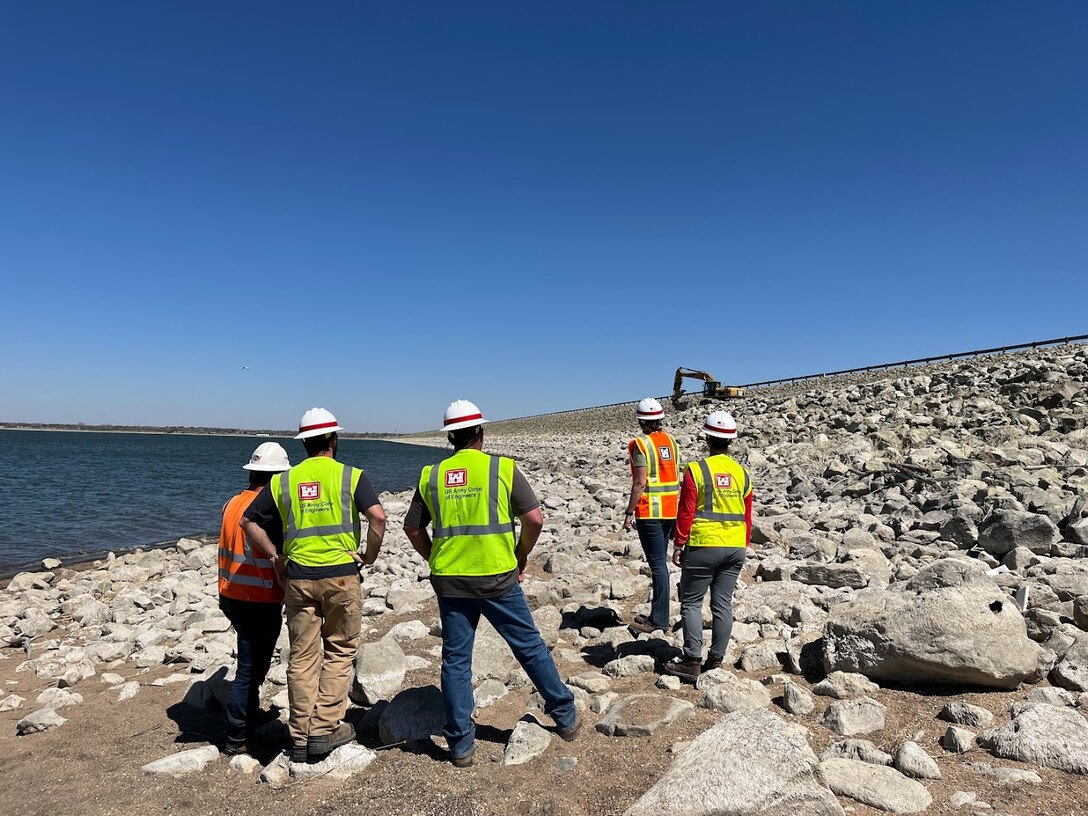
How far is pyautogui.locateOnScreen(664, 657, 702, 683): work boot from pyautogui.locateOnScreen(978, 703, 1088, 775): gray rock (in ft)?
5.98

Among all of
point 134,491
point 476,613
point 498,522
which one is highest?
point 498,522

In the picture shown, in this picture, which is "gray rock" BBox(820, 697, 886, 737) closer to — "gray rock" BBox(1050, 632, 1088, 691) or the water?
"gray rock" BBox(1050, 632, 1088, 691)

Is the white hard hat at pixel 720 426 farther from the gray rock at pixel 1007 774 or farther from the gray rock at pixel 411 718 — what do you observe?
the gray rock at pixel 411 718

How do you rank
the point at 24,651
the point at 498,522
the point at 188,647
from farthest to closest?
→ the point at 24,651, the point at 188,647, the point at 498,522

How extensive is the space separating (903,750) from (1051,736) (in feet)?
2.57

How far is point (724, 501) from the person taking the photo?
5.13 meters

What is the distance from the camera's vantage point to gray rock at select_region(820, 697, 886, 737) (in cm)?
402

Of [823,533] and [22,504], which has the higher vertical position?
[823,533]

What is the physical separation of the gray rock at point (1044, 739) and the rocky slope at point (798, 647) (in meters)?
0.01

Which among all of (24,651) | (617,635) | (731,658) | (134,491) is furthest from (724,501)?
(134,491)

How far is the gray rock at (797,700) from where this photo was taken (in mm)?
4332

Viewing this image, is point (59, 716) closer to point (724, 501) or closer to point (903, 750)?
point (724, 501)

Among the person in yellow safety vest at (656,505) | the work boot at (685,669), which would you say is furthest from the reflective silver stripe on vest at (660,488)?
the work boot at (685,669)

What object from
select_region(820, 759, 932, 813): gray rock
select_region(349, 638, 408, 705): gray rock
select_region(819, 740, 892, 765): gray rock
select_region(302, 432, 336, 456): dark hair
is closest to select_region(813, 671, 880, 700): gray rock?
select_region(819, 740, 892, 765): gray rock
